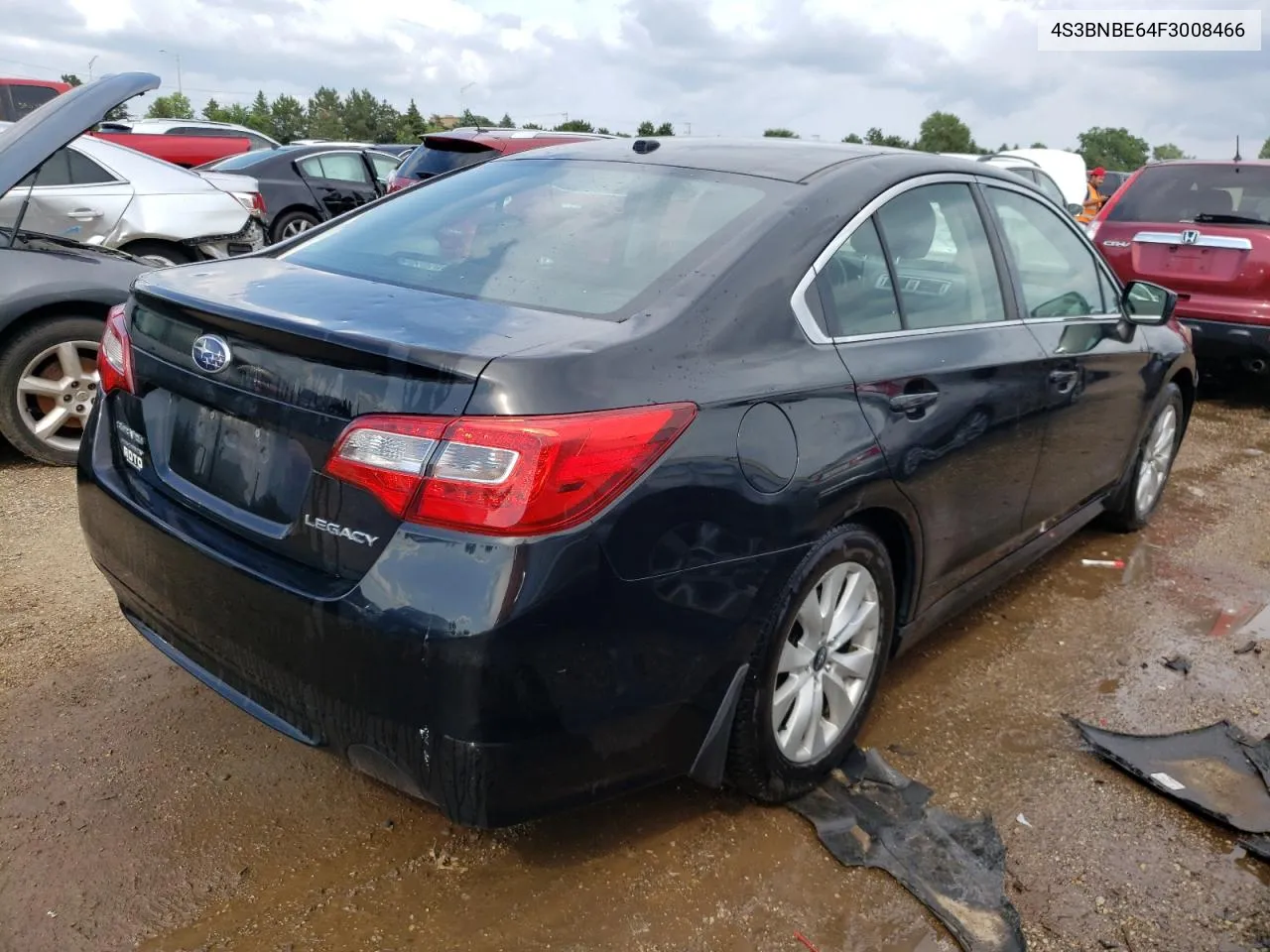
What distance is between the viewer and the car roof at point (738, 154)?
9.01 ft

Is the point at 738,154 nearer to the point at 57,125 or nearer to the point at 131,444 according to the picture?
the point at 131,444

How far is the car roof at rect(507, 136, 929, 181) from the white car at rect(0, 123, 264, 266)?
162 inches

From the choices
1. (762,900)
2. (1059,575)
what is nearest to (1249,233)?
(1059,575)

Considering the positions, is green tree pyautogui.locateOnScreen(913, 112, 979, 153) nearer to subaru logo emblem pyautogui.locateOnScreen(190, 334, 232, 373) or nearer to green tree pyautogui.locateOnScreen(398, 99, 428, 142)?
green tree pyautogui.locateOnScreen(398, 99, 428, 142)

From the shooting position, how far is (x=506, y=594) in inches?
72.0

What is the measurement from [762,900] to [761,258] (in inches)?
56.7

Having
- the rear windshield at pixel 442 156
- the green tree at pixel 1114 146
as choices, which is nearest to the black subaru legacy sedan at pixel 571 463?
the rear windshield at pixel 442 156

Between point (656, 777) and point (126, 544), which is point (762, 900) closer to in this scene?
point (656, 777)

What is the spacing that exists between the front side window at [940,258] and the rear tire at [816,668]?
717 millimetres

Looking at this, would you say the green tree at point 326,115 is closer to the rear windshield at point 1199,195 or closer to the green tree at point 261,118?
the green tree at point 261,118

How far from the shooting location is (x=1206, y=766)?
296 cm

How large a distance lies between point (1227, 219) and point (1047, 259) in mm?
4496

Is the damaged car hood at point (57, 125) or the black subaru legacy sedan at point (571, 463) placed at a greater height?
the damaged car hood at point (57, 125)

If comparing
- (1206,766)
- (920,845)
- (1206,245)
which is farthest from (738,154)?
(1206,245)
